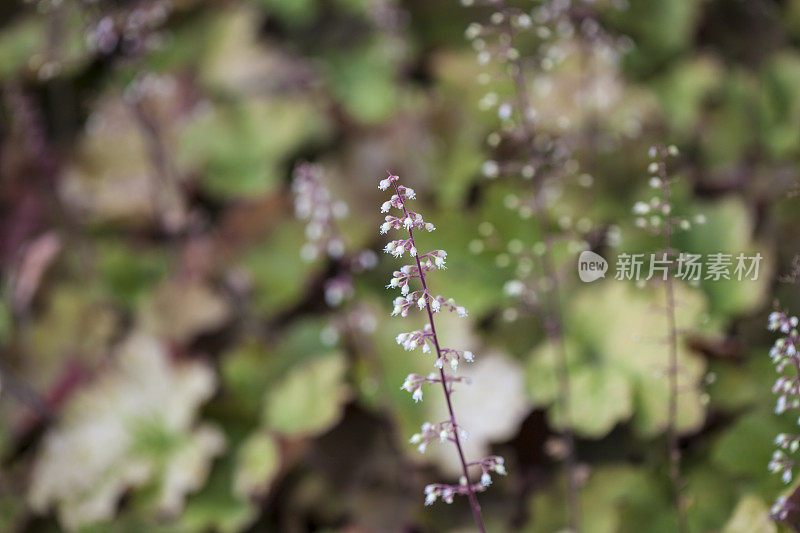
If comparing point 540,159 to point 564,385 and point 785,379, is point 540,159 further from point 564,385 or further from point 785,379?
point 785,379

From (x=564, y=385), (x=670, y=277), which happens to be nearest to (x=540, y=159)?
(x=670, y=277)

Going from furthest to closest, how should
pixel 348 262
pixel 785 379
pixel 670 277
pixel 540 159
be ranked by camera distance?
pixel 348 262 < pixel 540 159 < pixel 670 277 < pixel 785 379

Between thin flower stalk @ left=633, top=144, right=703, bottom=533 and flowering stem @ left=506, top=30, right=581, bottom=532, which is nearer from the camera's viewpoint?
thin flower stalk @ left=633, top=144, right=703, bottom=533

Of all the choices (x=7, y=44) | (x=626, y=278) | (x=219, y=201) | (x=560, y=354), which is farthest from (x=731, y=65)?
(x=7, y=44)

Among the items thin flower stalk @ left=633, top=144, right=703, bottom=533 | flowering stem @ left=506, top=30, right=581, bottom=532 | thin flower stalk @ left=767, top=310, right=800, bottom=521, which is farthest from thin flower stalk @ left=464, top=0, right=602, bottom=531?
thin flower stalk @ left=767, top=310, right=800, bottom=521

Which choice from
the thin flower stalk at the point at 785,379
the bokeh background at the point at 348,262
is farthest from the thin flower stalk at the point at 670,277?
the thin flower stalk at the point at 785,379

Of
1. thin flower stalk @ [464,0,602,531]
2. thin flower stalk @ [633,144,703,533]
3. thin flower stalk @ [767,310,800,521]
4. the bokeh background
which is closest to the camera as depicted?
thin flower stalk @ [767,310,800,521]

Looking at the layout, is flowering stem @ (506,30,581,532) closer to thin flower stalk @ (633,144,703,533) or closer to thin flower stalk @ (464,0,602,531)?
thin flower stalk @ (464,0,602,531)

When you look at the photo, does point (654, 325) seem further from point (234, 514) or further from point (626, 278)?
point (234, 514)

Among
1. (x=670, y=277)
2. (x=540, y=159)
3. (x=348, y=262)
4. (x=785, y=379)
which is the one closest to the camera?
(x=785, y=379)
